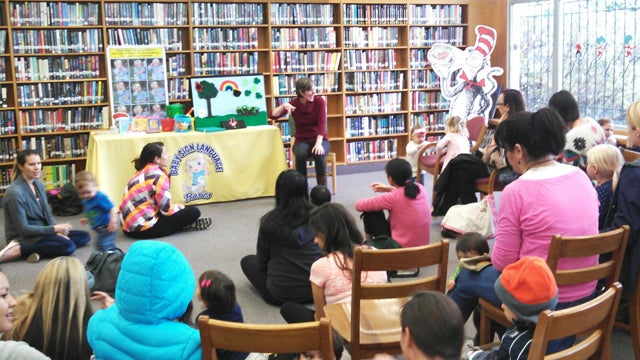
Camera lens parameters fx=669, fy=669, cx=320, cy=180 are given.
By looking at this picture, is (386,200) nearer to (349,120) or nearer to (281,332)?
(281,332)

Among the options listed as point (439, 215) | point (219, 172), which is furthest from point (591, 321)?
point (219, 172)

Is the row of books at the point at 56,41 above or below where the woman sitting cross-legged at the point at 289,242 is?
above

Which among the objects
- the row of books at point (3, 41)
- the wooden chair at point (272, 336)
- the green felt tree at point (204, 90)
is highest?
the row of books at point (3, 41)

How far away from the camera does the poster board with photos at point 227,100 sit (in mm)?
6867

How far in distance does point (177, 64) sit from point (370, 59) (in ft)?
7.73

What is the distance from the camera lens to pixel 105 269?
4250 mm

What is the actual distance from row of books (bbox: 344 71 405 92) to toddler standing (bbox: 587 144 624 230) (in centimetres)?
486

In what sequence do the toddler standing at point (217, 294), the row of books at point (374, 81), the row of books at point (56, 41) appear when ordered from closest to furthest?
the toddler standing at point (217, 294) < the row of books at point (56, 41) < the row of books at point (374, 81)

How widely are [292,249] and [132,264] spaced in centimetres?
170

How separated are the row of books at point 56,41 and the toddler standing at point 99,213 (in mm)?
3250

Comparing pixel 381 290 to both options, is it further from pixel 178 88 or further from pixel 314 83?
pixel 314 83

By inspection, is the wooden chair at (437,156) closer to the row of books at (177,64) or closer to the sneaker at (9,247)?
the row of books at (177,64)

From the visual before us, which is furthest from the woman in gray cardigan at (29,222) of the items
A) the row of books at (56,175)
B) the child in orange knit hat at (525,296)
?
the child in orange knit hat at (525,296)

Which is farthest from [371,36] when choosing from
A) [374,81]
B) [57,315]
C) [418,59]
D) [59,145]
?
[57,315]
